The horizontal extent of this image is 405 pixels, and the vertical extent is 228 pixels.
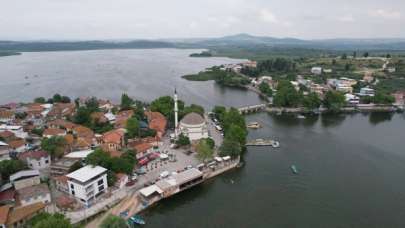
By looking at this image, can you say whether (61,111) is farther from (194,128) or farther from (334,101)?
(334,101)

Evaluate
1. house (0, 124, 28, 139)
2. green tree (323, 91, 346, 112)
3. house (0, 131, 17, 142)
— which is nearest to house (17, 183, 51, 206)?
house (0, 131, 17, 142)

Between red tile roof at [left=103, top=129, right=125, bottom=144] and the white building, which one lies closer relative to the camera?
red tile roof at [left=103, top=129, right=125, bottom=144]

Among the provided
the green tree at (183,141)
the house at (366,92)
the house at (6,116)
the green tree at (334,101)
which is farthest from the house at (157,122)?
the house at (366,92)

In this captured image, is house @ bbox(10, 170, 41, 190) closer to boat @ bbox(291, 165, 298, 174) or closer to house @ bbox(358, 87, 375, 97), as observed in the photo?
boat @ bbox(291, 165, 298, 174)

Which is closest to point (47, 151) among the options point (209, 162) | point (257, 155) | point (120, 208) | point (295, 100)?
point (120, 208)

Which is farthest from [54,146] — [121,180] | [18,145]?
[121,180]

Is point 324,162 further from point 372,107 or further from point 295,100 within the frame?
point 372,107

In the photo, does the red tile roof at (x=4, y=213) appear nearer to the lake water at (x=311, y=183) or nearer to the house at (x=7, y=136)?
the lake water at (x=311, y=183)
